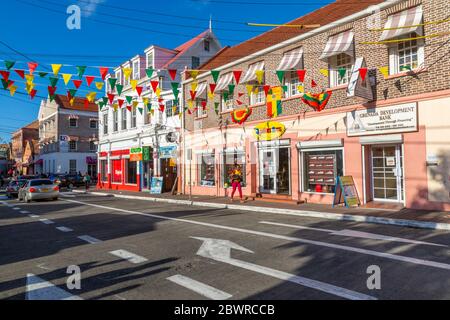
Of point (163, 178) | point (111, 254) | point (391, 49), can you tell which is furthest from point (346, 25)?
point (163, 178)

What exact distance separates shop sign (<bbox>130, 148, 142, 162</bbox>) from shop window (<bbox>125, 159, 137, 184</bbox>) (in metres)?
0.59

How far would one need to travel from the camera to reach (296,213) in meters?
11.9

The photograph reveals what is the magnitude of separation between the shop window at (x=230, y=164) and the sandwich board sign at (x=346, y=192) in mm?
6015

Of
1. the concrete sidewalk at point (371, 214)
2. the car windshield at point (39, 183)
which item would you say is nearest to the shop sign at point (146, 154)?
the car windshield at point (39, 183)

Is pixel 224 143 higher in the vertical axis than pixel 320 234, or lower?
higher

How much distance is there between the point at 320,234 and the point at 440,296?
4023 mm

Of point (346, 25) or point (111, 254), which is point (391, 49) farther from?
point (111, 254)

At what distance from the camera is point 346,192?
12.3 metres

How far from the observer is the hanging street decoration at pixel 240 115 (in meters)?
17.2

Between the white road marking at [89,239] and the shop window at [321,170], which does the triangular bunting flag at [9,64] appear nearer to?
the white road marking at [89,239]

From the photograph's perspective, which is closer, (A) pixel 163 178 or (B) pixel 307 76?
(B) pixel 307 76

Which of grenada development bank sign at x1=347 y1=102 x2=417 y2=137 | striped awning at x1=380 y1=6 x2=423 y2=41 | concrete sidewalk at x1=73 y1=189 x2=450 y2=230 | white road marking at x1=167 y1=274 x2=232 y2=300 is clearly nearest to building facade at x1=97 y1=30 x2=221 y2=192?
concrete sidewalk at x1=73 y1=189 x2=450 y2=230

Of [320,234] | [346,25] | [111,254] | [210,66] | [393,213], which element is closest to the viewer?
[111,254]

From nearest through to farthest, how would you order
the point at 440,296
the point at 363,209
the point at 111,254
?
1. the point at 440,296
2. the point at 111,254
3. the point at 363,209
